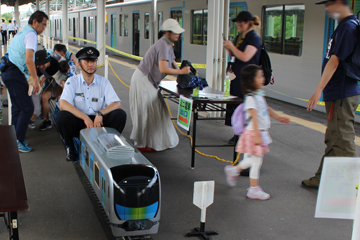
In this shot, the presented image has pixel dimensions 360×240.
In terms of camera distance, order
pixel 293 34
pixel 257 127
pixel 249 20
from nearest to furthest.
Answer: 1. pixel 257 127
2. pixel 249 20
3. pixel 293 34

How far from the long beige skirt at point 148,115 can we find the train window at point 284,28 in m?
4.12

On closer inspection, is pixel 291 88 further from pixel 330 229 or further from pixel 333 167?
pixel 333 167

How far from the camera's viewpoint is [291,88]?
847 cm

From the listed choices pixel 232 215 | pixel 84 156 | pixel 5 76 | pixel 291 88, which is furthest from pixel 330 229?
pixel 291 88

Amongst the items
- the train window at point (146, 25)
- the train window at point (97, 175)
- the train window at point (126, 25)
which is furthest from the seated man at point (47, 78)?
the train window at point (126, 25)

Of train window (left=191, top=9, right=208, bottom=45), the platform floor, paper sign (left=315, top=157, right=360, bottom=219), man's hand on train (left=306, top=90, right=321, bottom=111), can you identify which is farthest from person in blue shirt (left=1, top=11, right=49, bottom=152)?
train window (left=191, top=9, right=208, bottom=45)

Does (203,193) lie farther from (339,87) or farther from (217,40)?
(217,40)

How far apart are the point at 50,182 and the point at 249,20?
2820 millimetres

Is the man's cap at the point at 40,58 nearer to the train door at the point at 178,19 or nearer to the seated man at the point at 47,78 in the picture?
the seated man at the point at 47,78

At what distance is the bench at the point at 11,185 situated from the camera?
1935 mm

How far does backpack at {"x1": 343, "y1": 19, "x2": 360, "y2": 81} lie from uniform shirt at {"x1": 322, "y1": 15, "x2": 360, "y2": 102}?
0.11ft

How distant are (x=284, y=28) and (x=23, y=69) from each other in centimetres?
552

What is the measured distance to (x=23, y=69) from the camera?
5.08m

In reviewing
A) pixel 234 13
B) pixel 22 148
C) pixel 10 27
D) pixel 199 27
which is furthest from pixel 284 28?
pixel 10 27
